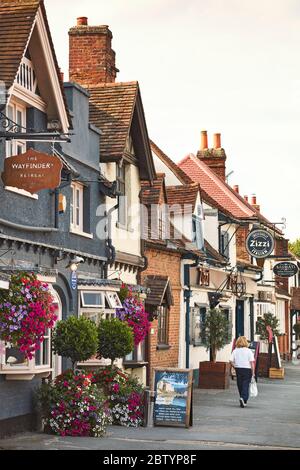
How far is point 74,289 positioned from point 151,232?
858 cm

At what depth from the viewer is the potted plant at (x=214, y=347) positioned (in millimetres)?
31297

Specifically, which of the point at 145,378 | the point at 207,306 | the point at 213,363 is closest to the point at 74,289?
the point at 145,378

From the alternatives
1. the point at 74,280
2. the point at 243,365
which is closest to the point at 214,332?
the point at 243,365

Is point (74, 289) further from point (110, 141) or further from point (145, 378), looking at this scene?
point (145, 378)

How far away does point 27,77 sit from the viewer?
18.9 meters

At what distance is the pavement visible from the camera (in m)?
16.8

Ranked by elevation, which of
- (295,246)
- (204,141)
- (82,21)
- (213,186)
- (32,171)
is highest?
(295,246)

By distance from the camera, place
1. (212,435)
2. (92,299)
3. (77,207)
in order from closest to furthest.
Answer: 1. (212,435)
2. (92,299)
3. (77,207)

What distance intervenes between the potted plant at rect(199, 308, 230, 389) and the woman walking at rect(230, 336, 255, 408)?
20.0ft

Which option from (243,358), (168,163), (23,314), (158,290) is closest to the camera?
(23,314)

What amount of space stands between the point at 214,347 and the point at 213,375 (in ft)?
4.07

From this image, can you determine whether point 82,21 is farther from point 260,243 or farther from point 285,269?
point 285,269

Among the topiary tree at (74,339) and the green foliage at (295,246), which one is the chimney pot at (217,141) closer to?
the topiary tree at (74,339)

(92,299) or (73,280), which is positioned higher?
(73,280)
